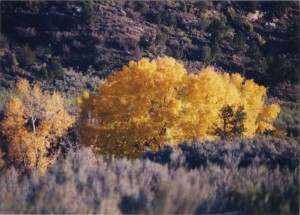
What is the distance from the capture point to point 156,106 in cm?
2394

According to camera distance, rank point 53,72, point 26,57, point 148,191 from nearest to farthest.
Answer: point 148,191
point 53,72
point 26,57

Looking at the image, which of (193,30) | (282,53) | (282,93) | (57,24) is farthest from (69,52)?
(282,53)

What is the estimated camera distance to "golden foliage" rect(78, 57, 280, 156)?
23.1 meters

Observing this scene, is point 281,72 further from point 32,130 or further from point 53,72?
point 32,130

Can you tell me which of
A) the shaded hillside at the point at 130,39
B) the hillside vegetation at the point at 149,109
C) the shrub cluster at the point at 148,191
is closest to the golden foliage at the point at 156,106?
the hillside vegetation at the point at 149,109

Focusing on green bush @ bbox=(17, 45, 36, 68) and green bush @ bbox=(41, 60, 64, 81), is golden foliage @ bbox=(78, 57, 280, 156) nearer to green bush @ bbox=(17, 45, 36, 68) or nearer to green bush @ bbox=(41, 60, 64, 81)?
green bush @ bbox=(41, 60, 64, 81)

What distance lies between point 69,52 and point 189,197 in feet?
180

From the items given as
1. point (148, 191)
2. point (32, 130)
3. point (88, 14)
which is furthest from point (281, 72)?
point (148, 191)

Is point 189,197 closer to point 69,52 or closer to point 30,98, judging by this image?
point 30,98

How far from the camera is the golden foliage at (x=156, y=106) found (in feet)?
75.7

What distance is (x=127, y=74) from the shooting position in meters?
24.4

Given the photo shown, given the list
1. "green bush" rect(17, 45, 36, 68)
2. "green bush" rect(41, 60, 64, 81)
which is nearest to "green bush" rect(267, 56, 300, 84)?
"green bush" rect(41, 60, 64, 81)

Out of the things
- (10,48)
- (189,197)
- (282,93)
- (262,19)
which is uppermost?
(189,197)

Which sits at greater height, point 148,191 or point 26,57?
point 148,191
